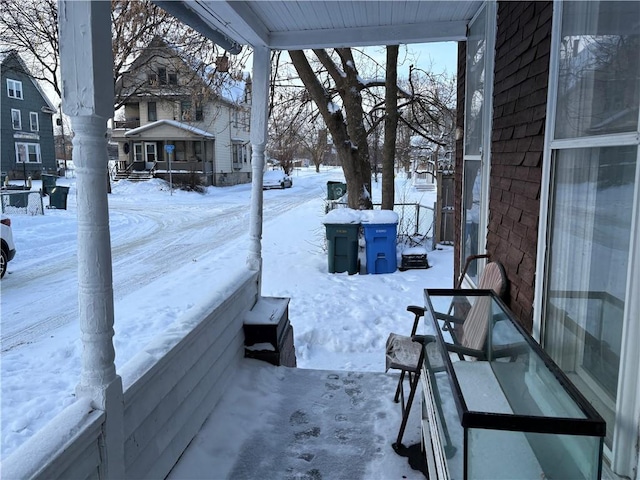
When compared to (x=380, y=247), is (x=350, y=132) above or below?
above

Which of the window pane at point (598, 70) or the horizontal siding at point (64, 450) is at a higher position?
the window pane at point (598, 70)

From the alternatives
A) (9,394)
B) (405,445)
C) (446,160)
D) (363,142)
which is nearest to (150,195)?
(446,160)

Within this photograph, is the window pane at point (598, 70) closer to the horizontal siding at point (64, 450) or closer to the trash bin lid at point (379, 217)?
the horizontal siding at point (64, 450)

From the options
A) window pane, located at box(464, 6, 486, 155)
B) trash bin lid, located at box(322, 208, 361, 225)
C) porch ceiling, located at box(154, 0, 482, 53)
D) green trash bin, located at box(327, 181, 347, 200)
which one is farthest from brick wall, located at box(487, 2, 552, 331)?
green trash bin, located at box(327, 181, 347, 200)

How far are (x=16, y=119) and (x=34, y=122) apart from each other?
4.48 feet

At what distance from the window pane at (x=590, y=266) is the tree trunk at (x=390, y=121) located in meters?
8.05

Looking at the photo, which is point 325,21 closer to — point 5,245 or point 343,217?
point 343,217

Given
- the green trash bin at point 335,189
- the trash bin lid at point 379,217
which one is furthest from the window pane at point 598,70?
the green trash bin at point 335,189

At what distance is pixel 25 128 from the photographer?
2978 cm

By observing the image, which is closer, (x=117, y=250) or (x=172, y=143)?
(x=117, y=250)

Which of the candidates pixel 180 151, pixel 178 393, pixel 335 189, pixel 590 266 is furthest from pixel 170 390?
pixel 180 151

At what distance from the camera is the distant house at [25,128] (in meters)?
28.2

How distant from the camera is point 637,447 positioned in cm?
160

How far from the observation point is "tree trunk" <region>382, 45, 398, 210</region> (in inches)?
403
